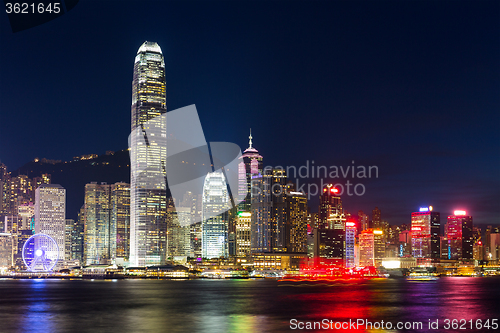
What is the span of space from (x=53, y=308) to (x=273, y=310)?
32.5 meters

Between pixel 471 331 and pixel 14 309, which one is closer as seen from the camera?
pixel 471 331

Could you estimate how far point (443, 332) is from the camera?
59.7 meters

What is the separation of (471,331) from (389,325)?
801 cm

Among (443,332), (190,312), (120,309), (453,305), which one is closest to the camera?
(443,332)

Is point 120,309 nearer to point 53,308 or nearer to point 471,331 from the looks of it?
point 53,308

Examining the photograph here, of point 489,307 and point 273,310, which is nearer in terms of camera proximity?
point 273,310

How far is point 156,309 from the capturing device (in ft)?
274

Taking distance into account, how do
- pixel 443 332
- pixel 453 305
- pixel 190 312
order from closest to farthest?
pixel 443 332, pixel 190 312, pixel 453 305

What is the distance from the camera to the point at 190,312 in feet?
259

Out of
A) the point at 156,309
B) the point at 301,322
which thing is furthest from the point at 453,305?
the point at 156,309

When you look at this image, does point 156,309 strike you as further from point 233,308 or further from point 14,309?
point 14,309

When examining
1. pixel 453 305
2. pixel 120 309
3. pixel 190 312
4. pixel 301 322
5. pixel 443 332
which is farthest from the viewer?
pixel 453 305

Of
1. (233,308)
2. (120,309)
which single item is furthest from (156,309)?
(233,308)

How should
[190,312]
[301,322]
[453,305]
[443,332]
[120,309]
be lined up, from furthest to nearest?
[453,305] < [120,309] < [190,312] < [301,322] < [443,332]
